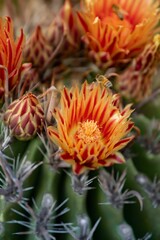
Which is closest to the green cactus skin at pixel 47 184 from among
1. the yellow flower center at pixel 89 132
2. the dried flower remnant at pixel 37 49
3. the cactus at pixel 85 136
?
the cactus at pixel 85 136

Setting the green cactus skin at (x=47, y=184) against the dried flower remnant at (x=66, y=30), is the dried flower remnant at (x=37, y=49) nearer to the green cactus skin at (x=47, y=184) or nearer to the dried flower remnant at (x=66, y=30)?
the dried flower remnant at (x=66, y=30)

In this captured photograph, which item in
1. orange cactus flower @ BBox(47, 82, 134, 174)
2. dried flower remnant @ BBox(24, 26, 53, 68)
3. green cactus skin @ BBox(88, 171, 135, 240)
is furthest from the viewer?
dried flower remnant @ BBox(24, 26, 53, 68)

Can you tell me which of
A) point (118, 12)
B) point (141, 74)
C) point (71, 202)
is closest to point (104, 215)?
point (71, 202)

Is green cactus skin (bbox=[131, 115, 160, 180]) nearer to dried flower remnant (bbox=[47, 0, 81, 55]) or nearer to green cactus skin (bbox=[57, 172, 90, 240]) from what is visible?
green cactus skin (bbox=[57, 172, 90, 240])

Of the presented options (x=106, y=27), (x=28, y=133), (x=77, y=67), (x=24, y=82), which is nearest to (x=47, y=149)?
(x=28, y=133)

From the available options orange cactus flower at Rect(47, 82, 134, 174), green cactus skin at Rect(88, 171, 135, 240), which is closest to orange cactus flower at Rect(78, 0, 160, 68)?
orange cactus flower at Rect(47, 82, 134, 174)

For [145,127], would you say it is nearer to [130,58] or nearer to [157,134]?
[157,134]
